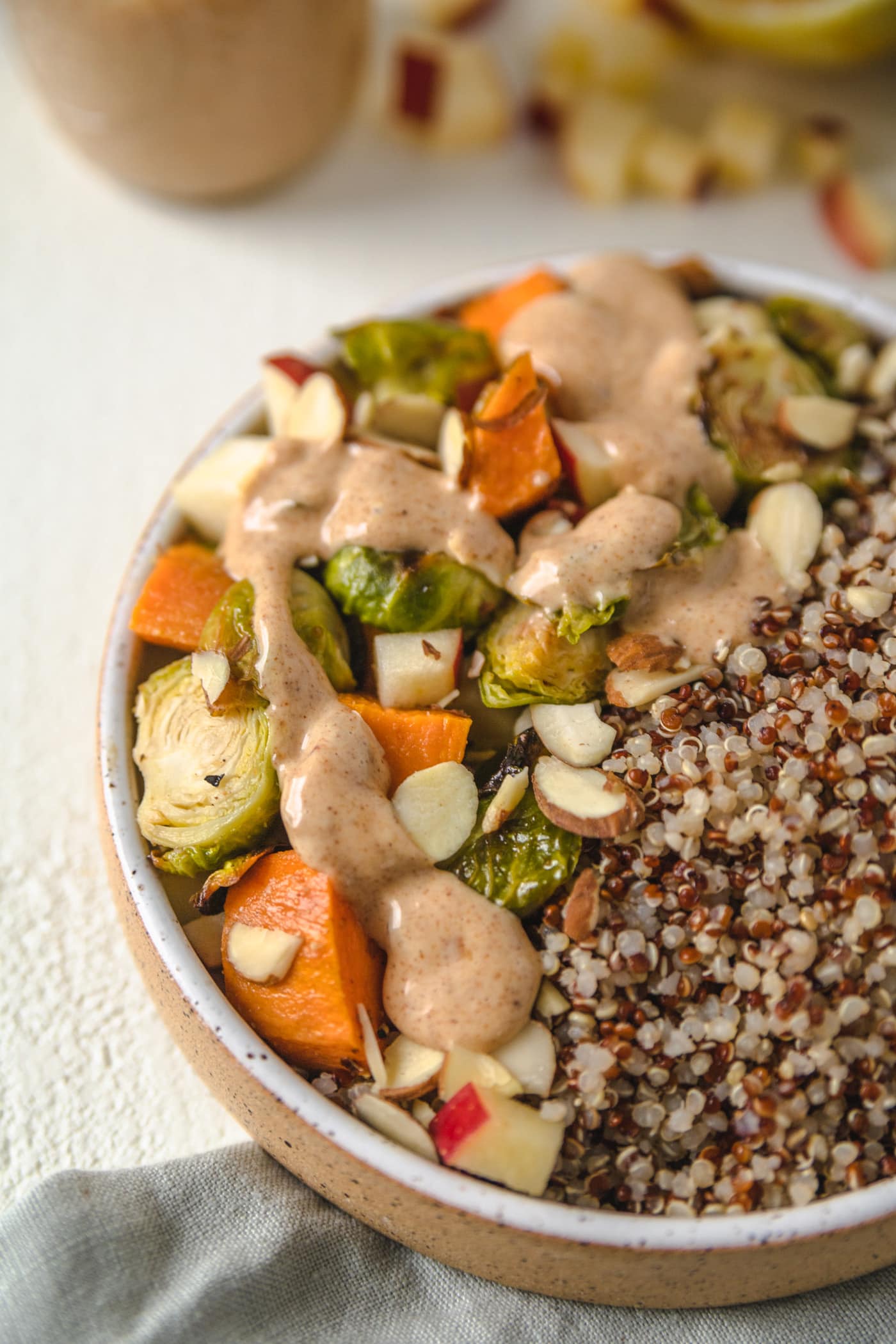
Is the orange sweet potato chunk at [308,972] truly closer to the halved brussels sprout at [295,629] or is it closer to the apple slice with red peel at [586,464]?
the halved brussels sprout at [295,629]

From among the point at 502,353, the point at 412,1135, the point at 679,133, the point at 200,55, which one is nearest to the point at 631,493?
the point at 502,353

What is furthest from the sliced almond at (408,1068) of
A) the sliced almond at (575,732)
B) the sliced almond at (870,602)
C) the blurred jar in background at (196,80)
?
the blurred jar in background at (196,80)

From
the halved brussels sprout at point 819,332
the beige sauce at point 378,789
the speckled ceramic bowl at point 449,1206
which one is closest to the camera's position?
the speckled ceramic bowl at point 449,1206

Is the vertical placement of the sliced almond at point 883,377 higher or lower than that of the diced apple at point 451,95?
lower

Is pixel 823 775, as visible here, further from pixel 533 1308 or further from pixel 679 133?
pixel 679 133

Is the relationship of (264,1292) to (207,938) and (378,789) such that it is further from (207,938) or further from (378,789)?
(378,789)

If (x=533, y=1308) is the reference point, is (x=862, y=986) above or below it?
above

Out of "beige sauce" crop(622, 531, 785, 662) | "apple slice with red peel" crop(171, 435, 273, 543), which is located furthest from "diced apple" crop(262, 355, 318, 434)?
"beige sauce" crop(622, 531, 785, 662)

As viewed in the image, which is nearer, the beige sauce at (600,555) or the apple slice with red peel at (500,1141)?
the apple slice with red peel at (500,1141)
